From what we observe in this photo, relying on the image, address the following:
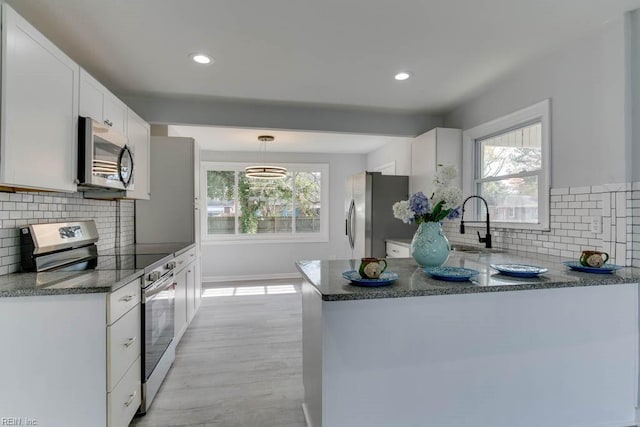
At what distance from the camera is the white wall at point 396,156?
4684mm

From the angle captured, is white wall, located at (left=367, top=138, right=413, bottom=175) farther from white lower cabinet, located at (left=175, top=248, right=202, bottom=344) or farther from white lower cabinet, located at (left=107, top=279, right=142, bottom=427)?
white lower cabinet, located at (left=107, top=279, right=142, bottom=427)

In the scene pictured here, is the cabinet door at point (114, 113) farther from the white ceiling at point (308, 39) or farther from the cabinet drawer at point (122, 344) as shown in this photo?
the cabinet drawer at point (122, 344)

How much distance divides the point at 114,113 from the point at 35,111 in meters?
0.93

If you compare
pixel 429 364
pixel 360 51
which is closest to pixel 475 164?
pixel 360 51

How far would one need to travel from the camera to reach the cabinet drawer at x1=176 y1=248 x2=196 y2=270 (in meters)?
2.89

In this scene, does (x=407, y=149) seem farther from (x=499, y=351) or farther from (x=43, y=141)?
(x=43, y=141)

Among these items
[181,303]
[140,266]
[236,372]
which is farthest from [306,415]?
[181,303]

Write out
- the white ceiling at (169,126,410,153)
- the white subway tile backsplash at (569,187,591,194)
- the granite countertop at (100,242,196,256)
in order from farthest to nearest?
the white ceiling at (169,126,410,153) < the granite countertop at (100,242,196,256) < the white subway tile backsplash at (569,187,591,194)

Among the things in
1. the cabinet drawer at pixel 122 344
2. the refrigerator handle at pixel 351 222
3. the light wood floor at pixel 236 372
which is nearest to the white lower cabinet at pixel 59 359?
the cabinet drawer at pixel 122 344

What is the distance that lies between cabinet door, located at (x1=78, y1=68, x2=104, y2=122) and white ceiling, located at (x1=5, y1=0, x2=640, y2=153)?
317 millimetres

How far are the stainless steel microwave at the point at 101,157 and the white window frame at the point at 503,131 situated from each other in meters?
3.22

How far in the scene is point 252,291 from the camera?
5.07 meters

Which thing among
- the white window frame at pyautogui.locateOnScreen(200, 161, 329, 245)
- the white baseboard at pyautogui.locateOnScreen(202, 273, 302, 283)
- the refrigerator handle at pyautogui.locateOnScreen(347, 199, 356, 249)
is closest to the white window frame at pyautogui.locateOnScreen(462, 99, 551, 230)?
the refrigerator handle at pyautogui.locateOnScreen(347, 199, 356, 249)

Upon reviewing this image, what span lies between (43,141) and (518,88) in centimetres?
345
